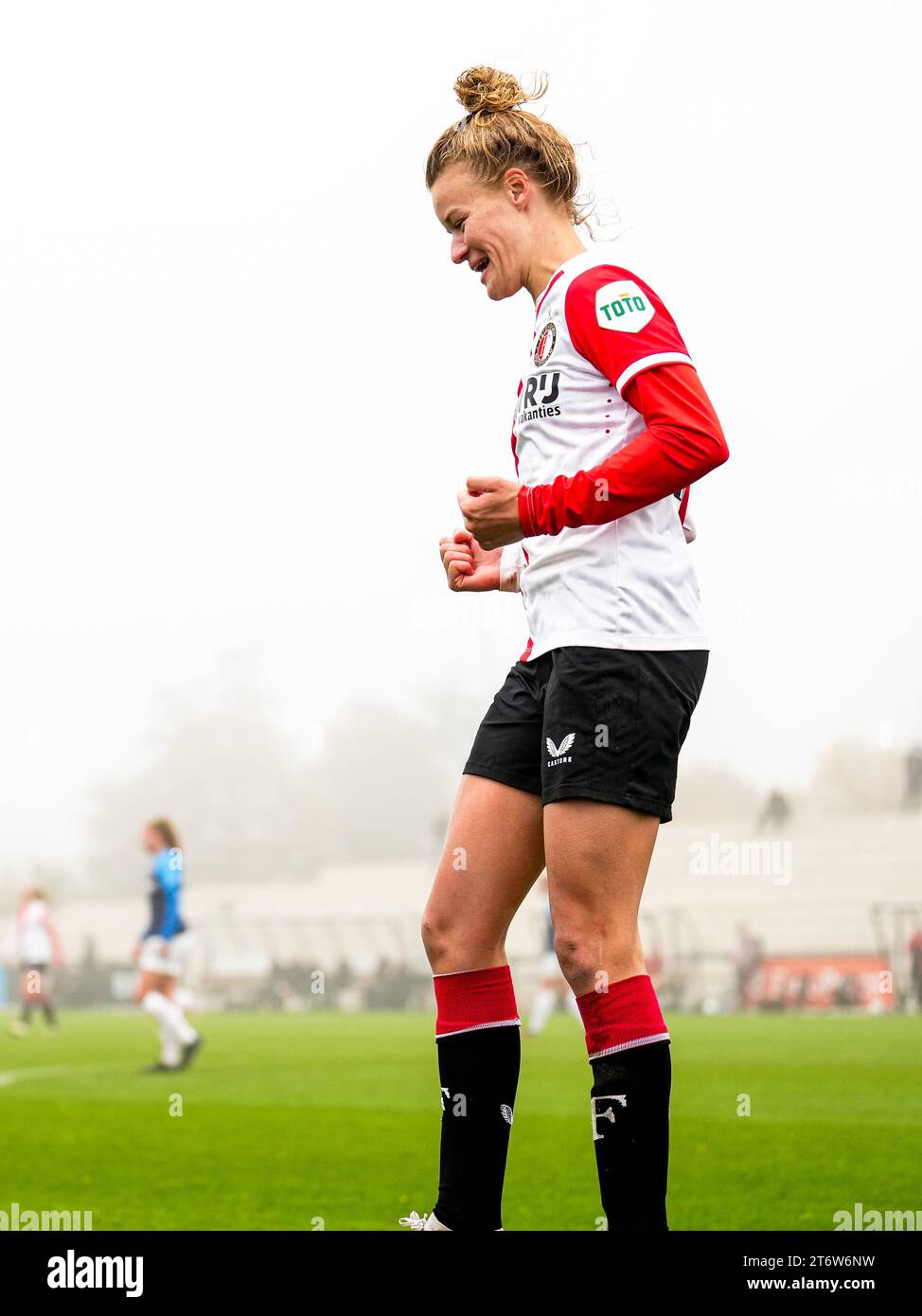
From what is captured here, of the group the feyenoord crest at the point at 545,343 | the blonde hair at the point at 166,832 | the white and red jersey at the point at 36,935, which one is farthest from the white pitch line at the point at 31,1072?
the feyenoord crest at the point at 545,343

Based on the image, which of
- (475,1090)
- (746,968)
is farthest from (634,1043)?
(746,968)

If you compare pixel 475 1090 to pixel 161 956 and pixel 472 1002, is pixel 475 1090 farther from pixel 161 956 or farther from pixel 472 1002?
pixel 161 956

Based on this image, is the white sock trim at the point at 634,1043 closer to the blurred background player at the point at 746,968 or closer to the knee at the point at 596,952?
the knee at the point at 596,952

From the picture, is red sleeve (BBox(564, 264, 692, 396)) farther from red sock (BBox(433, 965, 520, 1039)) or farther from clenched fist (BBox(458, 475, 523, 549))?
red sock (BBox(433, 965, 520, 1039))

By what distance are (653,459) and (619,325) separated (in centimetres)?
27

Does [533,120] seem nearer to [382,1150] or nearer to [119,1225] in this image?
[119,1225]

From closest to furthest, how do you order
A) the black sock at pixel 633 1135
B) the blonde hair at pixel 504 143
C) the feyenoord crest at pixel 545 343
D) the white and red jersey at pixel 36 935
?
1. the black sock at pixel 633 1135
2. the feyenoord crest at pixel 545 343
3. the blonde hair at pixel 504 143
4. the white and red jersey at pixel 36 935

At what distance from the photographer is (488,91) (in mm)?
3240

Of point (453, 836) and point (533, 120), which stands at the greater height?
point (533, 120)

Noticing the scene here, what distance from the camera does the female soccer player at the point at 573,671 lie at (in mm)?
2783

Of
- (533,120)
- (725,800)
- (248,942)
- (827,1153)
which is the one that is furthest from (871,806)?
(533,120)

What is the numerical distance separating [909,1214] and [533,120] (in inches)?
106

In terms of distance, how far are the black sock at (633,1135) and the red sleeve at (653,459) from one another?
3.04ft
